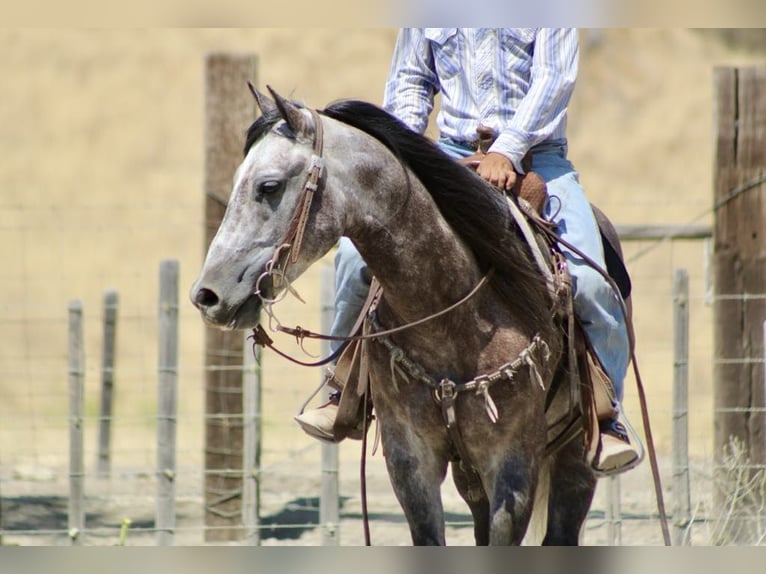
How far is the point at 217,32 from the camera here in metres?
25.8

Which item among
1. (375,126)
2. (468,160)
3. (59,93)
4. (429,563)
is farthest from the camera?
(59,93)

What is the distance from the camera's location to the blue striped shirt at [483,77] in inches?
193

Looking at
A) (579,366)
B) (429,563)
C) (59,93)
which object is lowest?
(429,563)

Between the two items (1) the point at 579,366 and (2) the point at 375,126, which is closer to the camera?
(2) the point at 375,126

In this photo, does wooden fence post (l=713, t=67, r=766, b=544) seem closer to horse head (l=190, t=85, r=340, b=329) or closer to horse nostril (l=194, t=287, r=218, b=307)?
horse head (l=190, t=85, r=340, b=329)

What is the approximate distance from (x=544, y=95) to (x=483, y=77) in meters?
0.28

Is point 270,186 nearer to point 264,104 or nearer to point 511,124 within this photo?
point 264,104

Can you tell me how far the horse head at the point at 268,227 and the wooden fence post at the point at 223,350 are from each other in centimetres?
376

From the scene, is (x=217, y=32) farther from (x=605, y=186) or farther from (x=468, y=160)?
(x=468, y=160)

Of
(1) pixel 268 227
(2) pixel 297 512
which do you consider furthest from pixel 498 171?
(2) pixel 297 512

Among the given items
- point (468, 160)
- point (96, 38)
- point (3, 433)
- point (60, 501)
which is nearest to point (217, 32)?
point (96, 38)

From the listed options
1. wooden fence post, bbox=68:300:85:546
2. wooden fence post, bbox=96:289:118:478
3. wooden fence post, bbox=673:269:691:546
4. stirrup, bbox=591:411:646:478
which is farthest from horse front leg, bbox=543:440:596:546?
wooden fence post, bbox=96:289:118:478

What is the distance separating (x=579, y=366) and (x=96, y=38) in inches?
920

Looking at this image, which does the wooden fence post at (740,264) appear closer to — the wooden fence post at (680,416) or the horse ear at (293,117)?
the wooden fence post at (680,416)
